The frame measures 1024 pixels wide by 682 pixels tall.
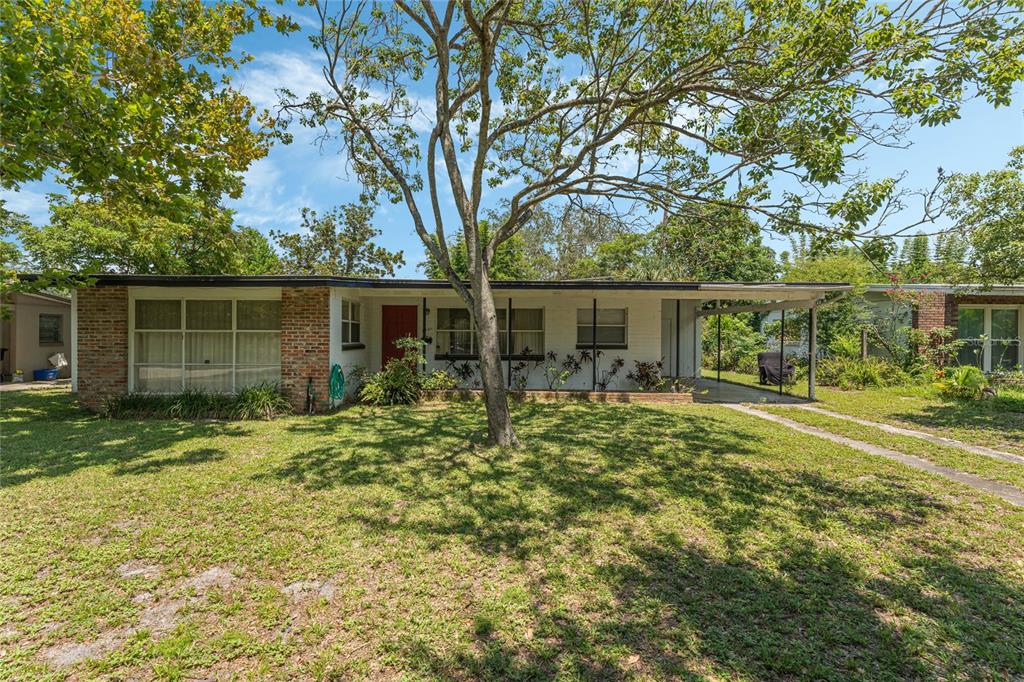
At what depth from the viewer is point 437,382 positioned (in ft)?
36.8

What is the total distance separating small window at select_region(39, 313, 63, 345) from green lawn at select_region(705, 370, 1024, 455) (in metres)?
24.3

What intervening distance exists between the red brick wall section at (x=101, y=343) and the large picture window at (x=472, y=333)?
22.2ft

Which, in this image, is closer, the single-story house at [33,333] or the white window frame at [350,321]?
the white window frame at [350,321]

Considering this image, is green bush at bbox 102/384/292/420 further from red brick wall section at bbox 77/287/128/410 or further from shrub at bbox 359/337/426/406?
shrub at bbox 359/337/426/406

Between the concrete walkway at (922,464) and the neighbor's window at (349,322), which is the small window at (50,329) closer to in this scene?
the neighbor's window at (349,322)

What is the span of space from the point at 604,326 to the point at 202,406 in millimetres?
9443

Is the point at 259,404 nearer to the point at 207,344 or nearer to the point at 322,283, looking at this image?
the point at 207,344

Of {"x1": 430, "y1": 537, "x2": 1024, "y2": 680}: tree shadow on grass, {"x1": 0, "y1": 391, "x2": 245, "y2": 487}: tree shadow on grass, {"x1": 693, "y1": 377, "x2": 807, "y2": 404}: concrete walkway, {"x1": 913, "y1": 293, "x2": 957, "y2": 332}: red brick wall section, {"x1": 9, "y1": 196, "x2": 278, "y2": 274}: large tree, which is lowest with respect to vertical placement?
{"x1": 430, "y1": 537, "x2": 1024, "y2": 680}: tree shadow on grass

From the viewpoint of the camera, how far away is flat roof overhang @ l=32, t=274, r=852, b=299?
9.16m

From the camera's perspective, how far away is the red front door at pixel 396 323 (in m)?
13.1

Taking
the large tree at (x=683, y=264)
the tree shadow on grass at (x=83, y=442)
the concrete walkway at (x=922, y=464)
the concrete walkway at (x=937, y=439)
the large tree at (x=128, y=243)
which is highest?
the large tree at (x=683, y=264)

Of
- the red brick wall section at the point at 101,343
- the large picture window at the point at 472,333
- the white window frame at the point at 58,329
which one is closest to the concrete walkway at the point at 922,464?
the large picture window at the point at 472,333

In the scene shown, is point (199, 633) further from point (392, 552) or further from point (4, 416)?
point (4, 416)

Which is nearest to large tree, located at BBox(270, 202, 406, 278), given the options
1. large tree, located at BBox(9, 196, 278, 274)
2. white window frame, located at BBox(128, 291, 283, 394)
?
large tree, located at BBox(9, 196, 278, 274)
